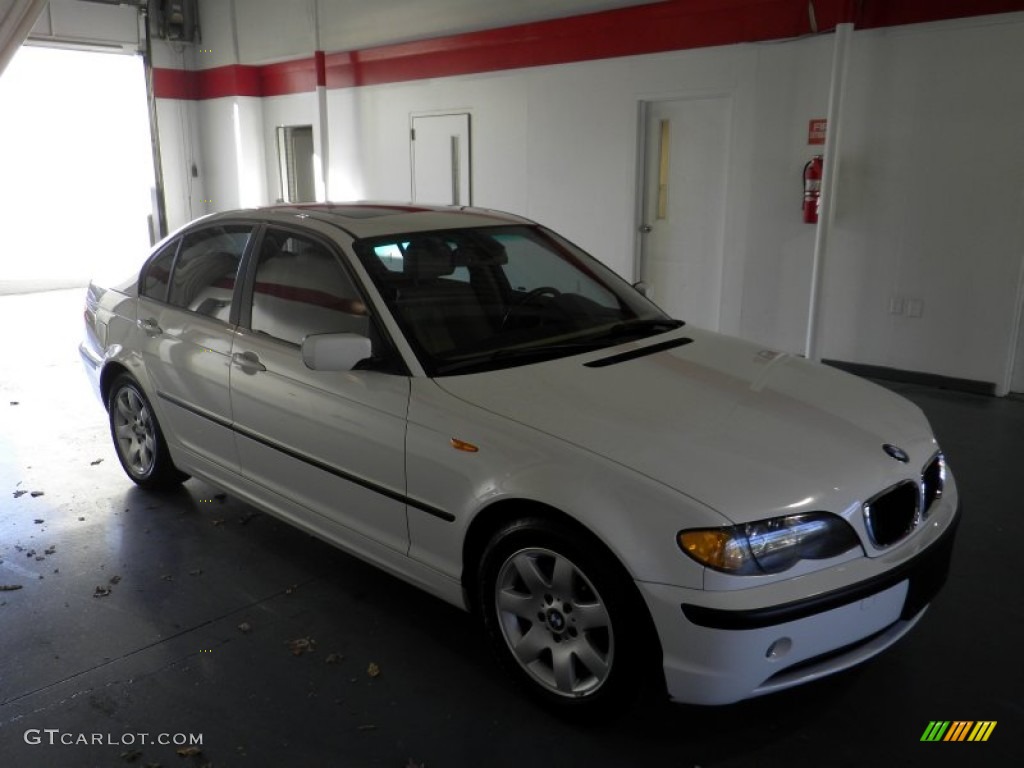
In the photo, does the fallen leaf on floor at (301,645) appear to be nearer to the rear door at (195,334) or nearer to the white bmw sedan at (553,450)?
the white bmw sedan at (553,450)

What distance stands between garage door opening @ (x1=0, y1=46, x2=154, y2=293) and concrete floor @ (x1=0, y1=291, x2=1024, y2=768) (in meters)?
9.11

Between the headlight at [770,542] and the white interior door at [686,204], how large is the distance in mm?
5114

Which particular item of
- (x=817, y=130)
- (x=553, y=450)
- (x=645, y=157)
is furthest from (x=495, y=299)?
(x=645, y=157)

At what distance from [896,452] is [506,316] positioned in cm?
134

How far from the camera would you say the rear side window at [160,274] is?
391cm

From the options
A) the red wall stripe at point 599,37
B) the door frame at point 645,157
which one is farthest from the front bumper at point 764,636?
the door frame at point 645,157

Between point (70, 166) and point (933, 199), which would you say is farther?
point (70, 166)

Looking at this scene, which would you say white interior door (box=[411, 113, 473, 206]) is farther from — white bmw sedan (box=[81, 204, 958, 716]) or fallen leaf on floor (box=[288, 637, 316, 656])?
fallen leaf on floor (box=[288, 637, 316, 656])

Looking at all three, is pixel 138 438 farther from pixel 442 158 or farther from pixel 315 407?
pixel 442 158

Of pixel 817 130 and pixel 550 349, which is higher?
pixel 817 130

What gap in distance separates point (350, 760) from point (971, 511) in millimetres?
3071

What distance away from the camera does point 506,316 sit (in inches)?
118

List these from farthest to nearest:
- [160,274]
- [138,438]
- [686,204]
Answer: [686,204]
[138,438]
[160,274]

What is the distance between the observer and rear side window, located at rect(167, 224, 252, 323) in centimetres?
347
